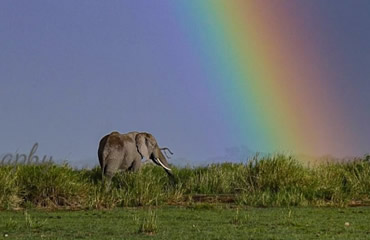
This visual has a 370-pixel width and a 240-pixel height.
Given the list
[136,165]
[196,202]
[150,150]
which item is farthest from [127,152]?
[196,202]

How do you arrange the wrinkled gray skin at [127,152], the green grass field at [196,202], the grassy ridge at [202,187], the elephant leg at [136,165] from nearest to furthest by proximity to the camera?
the green grass field at [196,202] → the grassy ridge at [202,187] → the wrinkled gray skin at [127,152] → the elephant leg at [136,165]

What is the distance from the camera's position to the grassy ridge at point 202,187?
17.1 meters

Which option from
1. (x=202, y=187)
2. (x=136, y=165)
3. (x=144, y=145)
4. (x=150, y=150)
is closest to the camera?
(x=202, y=187)

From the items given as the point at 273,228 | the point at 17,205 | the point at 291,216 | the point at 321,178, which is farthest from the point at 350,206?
the point at 17,205

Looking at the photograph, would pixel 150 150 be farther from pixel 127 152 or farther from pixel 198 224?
pixel 198 224

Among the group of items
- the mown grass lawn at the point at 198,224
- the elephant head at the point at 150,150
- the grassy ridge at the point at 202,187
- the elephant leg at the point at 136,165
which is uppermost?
the elephant head at the point at 150,150

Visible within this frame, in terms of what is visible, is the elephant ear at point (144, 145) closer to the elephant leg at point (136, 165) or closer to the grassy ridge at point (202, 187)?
the elephant leg at point (136, 165)

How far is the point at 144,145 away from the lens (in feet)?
78.6

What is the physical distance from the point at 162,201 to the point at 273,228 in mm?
6391

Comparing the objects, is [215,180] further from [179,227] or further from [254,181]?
[179,227]

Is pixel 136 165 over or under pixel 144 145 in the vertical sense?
under

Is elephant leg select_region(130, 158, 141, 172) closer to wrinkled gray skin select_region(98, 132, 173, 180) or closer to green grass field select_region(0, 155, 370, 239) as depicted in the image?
wrinkled gray skin select_region(98, 132, 173, 180)

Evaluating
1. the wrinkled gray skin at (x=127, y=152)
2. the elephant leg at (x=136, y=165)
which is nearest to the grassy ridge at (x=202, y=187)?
the wrinkled gray skin at (x=127, y=152)

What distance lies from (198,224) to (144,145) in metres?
11.8
